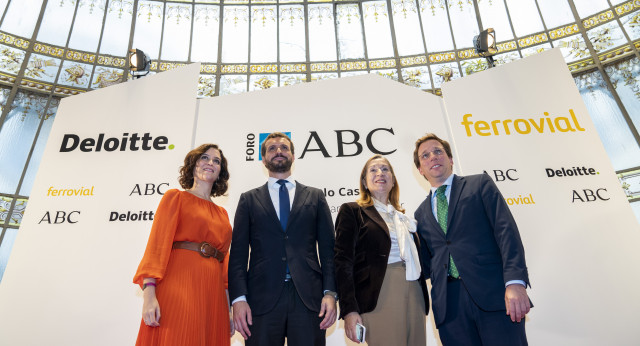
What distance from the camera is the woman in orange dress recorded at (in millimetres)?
1548

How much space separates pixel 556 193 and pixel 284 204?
2291mm

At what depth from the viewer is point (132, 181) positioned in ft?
9.96

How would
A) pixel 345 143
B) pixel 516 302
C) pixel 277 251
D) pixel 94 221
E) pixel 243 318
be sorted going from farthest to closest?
pixel 345 143, pixel 94 221, pixel 277 251, pixel 243 318, pixel 516 302

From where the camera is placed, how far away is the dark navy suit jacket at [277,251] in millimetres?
1610

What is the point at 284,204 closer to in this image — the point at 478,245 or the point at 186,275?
the point at 186,275

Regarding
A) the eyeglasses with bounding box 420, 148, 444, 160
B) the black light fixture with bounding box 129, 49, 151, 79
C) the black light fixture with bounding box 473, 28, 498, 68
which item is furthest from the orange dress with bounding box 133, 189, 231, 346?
the black light fixture with bounding box 473, 28, 498, 68

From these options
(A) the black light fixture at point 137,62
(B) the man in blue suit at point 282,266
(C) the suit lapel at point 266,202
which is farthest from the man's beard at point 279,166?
(A) the black light fixture at point 137,62

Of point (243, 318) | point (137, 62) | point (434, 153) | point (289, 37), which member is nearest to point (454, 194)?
point (434, 153)

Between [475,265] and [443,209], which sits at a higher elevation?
[443,209]

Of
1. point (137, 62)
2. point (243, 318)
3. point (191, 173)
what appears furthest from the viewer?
point (137, 62)

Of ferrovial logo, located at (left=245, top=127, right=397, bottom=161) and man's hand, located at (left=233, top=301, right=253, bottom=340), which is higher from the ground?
ferrovial logo, located at (left=245, top=127, right=397, bottom=161)

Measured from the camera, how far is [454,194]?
5.90 feet

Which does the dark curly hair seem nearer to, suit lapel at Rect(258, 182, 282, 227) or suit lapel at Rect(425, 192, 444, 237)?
suit lapel at Rect(258, 182, 282, 227)

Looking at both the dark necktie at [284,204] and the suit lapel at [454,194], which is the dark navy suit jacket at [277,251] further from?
the suit lapel at [454,194]
